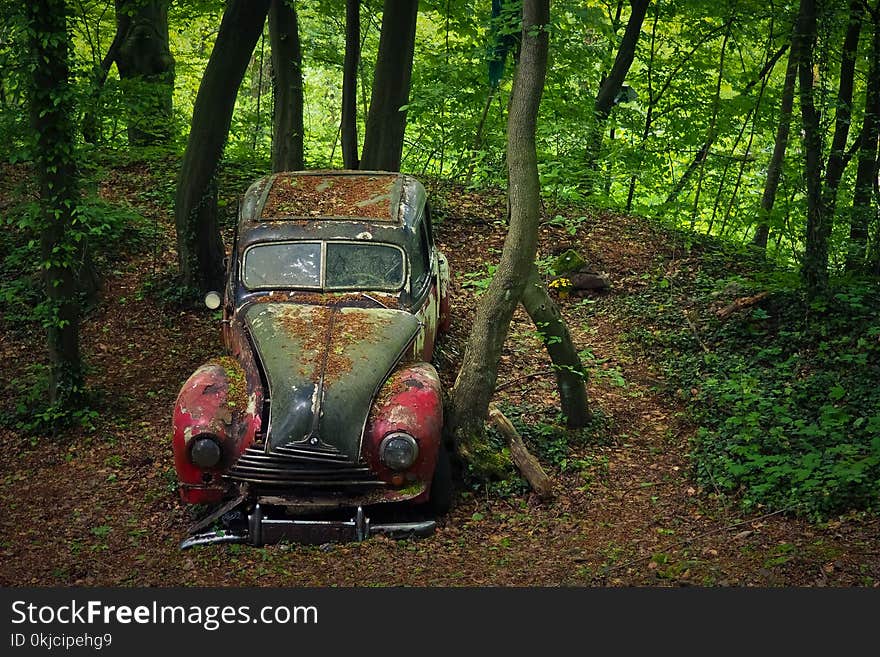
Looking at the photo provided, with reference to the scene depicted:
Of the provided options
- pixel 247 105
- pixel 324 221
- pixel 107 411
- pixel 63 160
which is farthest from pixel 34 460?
pixel 247 105

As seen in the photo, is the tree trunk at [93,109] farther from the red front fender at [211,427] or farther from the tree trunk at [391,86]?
the red front fender at [211,427]

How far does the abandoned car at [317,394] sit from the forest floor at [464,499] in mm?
318

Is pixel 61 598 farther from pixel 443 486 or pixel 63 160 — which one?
pixel 63 160

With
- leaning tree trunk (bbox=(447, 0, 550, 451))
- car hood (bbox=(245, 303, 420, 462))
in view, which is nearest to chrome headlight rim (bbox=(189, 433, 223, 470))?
car hood (bbox=(245, 303, 420, 462))

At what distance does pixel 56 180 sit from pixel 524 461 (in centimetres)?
506

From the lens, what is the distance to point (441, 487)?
23.0ft

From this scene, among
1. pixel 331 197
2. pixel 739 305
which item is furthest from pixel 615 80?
pixel 331 197

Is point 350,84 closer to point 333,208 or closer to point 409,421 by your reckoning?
point 333,208

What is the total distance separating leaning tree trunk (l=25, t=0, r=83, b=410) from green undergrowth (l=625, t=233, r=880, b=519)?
6.00 meters

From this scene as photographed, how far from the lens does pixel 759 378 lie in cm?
899

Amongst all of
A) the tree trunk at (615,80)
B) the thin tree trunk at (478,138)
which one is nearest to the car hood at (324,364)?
the thin tree trunk at (478,138)

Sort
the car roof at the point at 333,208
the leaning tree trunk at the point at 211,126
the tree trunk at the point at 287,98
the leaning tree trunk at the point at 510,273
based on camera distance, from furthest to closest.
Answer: the tree trunk at the point at 287,98 → the leaning tree trunk at the point at 211,126 → the car roof at the point at 333,208 → the leaning tree trunk at the point at 510,273

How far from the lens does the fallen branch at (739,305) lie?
10652 millimetres

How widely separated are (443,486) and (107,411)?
4117 mm
